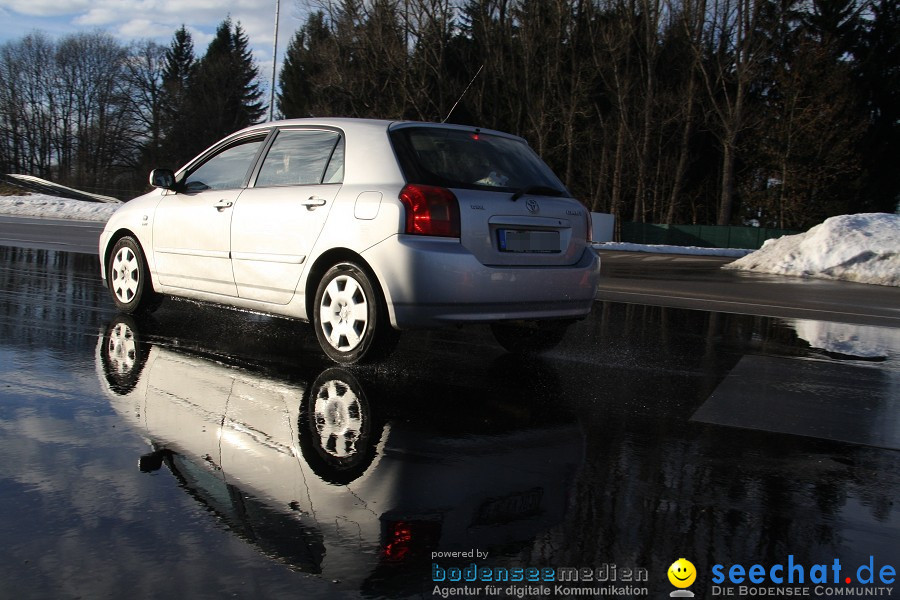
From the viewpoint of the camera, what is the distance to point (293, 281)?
235 inches

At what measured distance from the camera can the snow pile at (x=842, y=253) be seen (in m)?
15.3

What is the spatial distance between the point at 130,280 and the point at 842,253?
1294 cm

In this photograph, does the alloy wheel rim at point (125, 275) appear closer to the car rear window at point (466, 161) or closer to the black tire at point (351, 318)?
the black tire at point (351, 318)

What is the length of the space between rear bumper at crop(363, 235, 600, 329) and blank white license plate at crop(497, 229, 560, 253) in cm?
14

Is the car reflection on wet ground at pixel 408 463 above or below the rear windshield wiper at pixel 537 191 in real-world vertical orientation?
below

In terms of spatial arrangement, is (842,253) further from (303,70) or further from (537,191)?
(303,70)

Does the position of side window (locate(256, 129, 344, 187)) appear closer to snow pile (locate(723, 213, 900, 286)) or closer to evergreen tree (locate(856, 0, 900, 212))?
snow pile (locate(723, 213, 900, 286))

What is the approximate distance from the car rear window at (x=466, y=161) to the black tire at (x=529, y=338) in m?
1.07

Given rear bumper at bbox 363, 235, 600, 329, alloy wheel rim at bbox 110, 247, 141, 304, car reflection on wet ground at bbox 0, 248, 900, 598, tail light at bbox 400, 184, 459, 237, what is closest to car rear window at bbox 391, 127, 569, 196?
tail light at bbox 400, 184, 459, 237

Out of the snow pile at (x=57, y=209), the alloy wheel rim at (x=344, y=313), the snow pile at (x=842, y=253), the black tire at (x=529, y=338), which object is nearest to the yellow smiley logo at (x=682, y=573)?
the alloy wheel rim at (x=344, y=313)

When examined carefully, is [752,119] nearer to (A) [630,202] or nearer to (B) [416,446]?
(A) [630,202]

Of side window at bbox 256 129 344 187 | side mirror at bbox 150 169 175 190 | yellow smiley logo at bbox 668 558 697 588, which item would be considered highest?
side window at bbox 256 129 344 187

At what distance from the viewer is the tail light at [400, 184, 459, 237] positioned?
5.30 meters

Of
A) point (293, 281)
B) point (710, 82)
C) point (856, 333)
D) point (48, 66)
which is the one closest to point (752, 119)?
point (710, 82)
